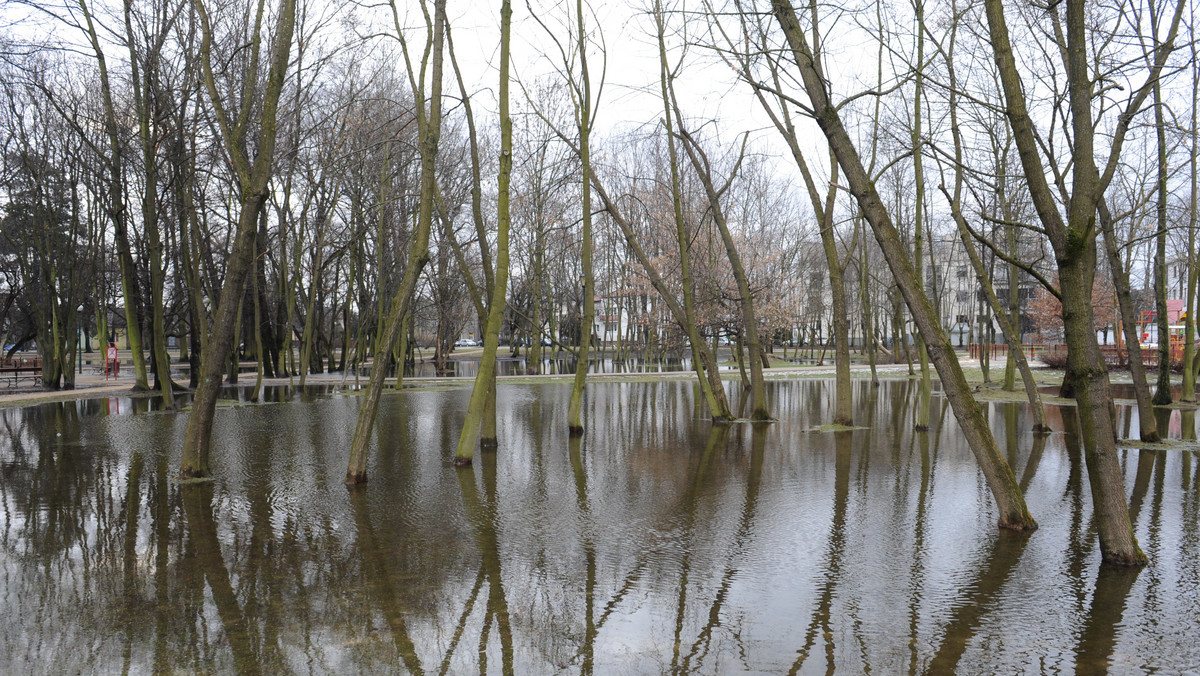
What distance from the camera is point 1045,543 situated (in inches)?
316

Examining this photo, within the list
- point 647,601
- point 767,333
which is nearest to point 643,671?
point 647,601

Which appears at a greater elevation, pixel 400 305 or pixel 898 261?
pixel 898 261

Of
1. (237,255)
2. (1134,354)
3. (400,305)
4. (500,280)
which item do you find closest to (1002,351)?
(1134,354)

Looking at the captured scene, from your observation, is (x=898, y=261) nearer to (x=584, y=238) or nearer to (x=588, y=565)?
(x=588, y=565)

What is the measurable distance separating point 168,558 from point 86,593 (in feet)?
3.47

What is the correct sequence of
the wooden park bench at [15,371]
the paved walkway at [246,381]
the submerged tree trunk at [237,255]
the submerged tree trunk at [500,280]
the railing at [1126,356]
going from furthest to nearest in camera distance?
the railing at [1126,356] → the wooden park bench at [15,371] → the paved walkway at [246,381] → the submerged tree trunk at [500,280] → the submerged tree trunk at [237,255]

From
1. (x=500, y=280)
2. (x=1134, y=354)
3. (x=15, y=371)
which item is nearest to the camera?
(x=500, y=280)

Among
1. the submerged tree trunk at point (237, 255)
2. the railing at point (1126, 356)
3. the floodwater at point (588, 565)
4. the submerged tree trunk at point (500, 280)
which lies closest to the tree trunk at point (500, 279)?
the submerged tree trunk at point (500, 280)

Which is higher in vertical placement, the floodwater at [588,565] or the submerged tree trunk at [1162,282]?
the submerged tree trunk at [1162,282]

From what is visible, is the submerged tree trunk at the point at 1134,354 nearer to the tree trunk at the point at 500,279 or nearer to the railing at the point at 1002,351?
the tree trunk at the point at 500,279

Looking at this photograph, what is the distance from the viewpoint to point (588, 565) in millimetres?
7395

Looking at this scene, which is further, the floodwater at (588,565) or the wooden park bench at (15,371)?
the wooden park bench at (15,371)

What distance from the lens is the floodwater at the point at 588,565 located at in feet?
17.5

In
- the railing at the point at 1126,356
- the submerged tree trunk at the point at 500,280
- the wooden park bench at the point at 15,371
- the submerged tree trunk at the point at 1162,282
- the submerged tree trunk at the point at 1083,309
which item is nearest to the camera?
the submerged tree trunk at the point at 1083,309
